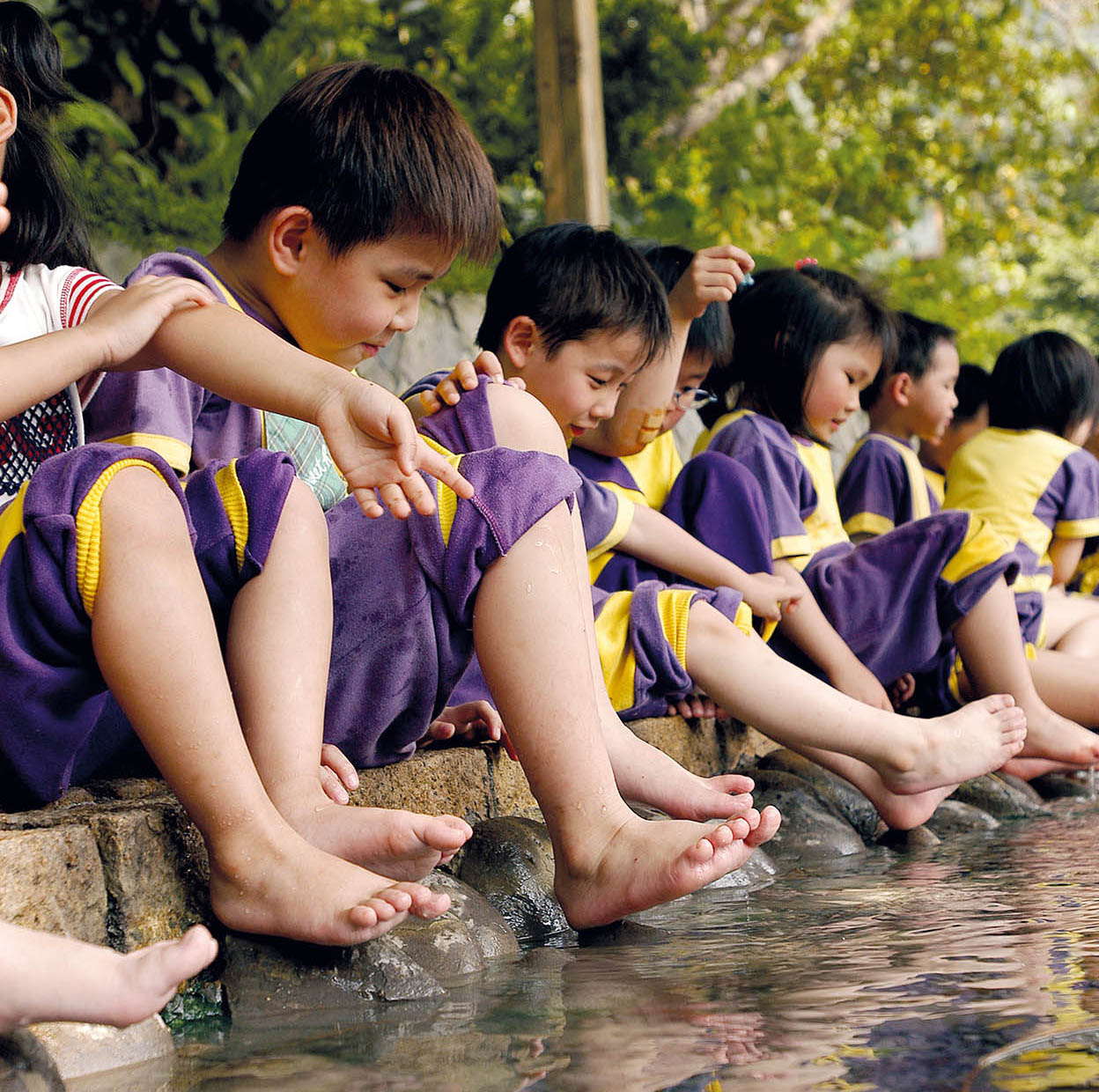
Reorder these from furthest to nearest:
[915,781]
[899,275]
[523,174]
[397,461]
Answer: [899,275] < [523,174] < [915,781] < [397,461]

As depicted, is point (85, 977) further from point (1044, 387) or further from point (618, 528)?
point (1044, 387)

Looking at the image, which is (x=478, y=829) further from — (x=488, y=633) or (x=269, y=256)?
(x=269, y=256)

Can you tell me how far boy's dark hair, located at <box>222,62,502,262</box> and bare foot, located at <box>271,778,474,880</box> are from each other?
934 mm

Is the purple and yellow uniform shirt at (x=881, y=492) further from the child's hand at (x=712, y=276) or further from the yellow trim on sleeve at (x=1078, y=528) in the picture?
the child's hand at (x=712, y=276)

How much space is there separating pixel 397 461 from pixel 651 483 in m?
1.97

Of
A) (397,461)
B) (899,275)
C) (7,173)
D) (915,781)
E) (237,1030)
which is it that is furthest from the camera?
(899,275)

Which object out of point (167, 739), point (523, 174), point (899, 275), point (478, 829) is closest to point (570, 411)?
point (478, 829)

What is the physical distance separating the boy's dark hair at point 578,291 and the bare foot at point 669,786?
111cm

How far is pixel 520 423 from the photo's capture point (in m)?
2.12

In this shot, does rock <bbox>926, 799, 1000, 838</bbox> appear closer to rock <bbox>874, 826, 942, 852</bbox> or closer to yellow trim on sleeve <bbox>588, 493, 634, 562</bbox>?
rock <bbox>874, 826, 942, 852</bbox>

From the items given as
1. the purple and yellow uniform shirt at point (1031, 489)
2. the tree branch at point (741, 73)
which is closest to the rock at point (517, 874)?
the purple and yellow uniform shirt at point (1031, 489)

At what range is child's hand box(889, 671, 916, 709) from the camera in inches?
145

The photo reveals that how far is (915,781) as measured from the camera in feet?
8.18

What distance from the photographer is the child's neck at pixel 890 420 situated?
15.5ft
